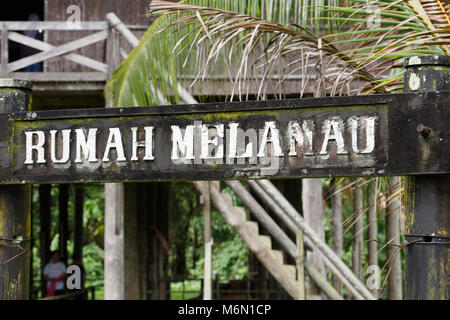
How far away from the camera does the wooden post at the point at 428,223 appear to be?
2.31 metres

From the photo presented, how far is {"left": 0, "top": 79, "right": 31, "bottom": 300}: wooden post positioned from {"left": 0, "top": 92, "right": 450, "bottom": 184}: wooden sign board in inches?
3.7

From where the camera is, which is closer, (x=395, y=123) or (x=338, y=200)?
(x=395, y=123)

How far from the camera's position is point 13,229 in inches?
115

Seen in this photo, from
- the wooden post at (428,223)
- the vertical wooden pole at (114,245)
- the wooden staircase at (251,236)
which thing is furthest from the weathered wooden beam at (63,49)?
the wooden post at (428,223)

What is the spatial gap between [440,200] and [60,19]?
8408 mm

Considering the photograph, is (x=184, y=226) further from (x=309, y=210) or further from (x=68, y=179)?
(x=68, y=179)

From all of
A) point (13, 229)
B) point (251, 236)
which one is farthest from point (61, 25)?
point (13, 229)

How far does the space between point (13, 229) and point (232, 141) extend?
1043 mm

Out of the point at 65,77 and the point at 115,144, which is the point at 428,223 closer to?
the point at 115,144

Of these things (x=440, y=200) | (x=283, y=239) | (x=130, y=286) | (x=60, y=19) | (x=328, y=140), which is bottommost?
(x=130, y=286)

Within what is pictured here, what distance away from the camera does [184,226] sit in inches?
707

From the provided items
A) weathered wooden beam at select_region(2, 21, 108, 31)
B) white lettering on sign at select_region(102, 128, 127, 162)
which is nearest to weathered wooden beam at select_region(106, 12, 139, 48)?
weathered wooden beam at select_region(2, 21, 108, 31)

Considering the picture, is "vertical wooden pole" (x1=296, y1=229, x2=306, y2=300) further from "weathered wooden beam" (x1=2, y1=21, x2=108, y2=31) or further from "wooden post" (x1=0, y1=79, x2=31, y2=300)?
"wooden post" (x1=0, y1=79, x2=31, y2=300)
